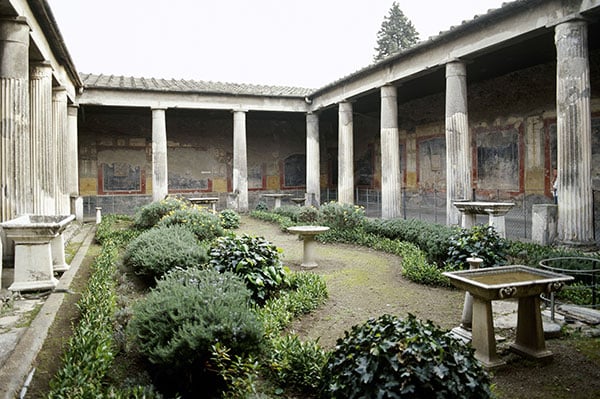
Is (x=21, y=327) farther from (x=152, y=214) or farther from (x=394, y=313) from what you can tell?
(x=152, y=214)

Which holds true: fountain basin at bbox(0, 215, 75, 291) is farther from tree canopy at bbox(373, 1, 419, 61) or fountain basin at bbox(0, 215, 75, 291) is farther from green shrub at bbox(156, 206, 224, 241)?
tree canopy at bbox(373, 1, 419, 61)

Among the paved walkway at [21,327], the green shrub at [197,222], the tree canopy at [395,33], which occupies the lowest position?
the paved walkway at [21,327]

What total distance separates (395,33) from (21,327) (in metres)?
30.8

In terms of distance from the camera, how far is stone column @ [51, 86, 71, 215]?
10.9 m

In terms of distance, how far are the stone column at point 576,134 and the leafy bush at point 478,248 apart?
6.08 ft

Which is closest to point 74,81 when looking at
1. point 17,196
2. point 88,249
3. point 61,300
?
point 88,249

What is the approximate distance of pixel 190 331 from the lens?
3432 millimetres

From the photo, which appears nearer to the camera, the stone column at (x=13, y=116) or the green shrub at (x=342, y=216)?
the stone column at (x=13, y=116)

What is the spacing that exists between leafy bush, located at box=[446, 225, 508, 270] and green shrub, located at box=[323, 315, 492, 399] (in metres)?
4.08

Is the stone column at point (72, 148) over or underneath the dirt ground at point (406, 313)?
over

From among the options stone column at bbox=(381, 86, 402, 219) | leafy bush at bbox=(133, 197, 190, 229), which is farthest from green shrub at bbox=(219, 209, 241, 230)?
stone column at bbox=(381, 86, 402, 219)

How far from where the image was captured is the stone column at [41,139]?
7883 mm

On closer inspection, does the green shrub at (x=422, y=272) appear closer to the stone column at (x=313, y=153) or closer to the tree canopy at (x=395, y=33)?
the stone column at (x=313, y=153)

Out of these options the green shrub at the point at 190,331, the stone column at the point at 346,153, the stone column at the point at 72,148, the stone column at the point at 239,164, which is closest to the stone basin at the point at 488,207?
the green shrub at the point at 190,331
